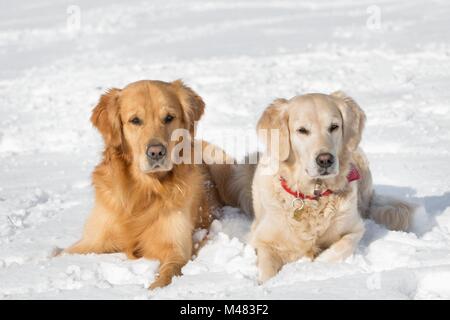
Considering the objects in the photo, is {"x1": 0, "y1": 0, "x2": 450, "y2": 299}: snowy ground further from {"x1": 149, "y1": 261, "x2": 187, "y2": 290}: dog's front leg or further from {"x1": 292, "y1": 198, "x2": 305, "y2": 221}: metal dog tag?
{"x1": 292, "y1": 198, "x2": 305, "y2": 221}: metal dog tag

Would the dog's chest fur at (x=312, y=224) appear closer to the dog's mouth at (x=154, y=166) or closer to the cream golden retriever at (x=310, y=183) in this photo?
the cream golden retriever at (x=310, y=183)

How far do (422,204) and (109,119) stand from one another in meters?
2.45

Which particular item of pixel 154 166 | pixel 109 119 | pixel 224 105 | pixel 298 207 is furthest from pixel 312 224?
pixel 224 105

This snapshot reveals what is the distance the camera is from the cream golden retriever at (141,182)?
4203 mm

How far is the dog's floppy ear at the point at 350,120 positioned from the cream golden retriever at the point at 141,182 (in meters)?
1.01

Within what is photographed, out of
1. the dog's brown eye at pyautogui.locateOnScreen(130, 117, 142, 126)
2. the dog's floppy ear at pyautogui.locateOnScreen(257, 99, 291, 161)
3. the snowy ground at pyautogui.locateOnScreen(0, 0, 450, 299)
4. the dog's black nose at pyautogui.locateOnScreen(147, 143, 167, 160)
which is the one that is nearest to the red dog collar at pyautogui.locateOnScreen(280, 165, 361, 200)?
the dog's floppy ear at pyautogui.locateOnScreen(257, 99, 291, 161)

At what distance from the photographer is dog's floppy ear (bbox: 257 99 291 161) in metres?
4.20

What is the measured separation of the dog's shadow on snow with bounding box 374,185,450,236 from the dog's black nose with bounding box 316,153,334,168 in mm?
1062

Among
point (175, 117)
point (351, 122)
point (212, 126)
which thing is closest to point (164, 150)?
point (175, 117)

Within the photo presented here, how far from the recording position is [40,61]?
39.3 feet

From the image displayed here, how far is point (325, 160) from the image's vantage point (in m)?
3.88
